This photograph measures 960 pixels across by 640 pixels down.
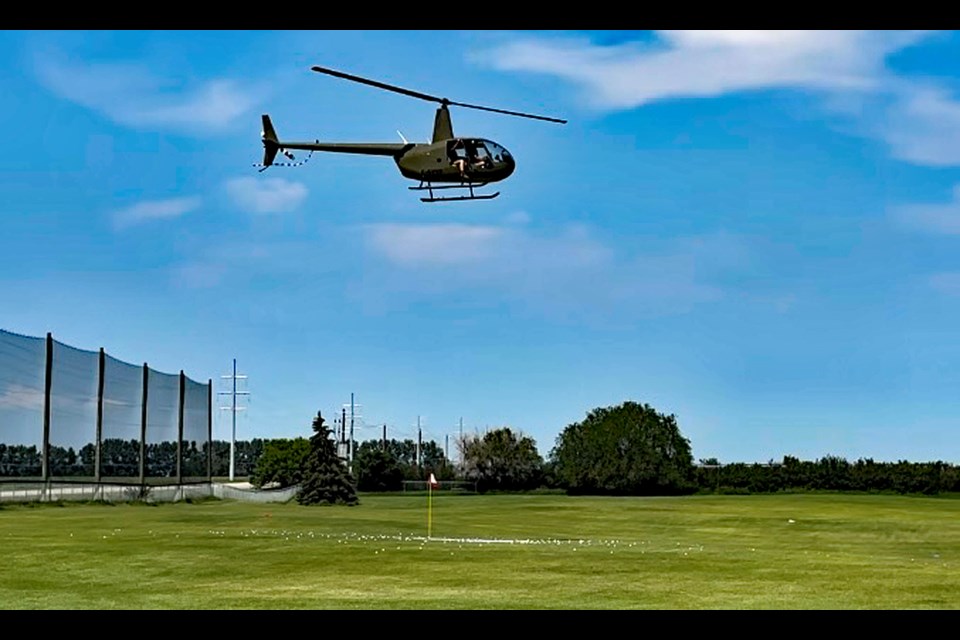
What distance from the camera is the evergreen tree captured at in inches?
2574

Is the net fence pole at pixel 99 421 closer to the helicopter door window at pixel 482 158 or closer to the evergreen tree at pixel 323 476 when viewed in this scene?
the evergreen tree at pixel 323 476

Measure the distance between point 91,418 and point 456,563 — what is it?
4927 centimetres

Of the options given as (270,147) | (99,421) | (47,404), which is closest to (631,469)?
(99,421)

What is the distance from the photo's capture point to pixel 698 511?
60.9m

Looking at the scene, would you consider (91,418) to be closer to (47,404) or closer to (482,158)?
(47,404)

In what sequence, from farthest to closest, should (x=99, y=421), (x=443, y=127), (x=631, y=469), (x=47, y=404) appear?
(x=631, y=469) < (x=99, y=421) < (x=47, y=404) < (x=443, y=127)

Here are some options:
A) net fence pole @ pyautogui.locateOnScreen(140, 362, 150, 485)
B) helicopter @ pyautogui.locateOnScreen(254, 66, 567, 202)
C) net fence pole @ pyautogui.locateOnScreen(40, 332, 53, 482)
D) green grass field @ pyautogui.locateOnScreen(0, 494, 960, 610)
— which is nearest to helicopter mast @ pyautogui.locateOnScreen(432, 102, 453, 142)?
helicopter @ pyautogui.locateOnScreen(254, 66, 567, 202)

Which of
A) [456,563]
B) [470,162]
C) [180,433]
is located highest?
[470,162]

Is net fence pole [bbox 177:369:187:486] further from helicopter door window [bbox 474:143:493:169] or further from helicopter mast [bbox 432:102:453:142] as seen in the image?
helicopter door window [bbox 474:143:493:169]

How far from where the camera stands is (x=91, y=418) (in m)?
71.1

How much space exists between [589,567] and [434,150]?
14037 mm

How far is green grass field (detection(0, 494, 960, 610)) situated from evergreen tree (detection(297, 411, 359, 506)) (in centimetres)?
1571

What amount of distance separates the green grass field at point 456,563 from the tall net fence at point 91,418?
14118 millimetres

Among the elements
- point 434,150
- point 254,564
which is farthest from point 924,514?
point 254,564
